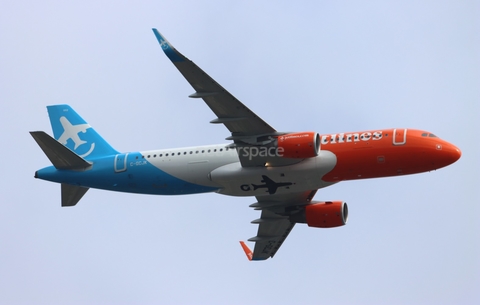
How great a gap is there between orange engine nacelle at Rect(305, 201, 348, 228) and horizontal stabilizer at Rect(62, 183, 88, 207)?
16.6 m

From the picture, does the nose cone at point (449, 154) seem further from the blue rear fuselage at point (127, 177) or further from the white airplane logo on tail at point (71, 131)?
the white airplane logo on tail at point (71, 131)

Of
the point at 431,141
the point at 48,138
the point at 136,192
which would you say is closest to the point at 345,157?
the point at 431,141

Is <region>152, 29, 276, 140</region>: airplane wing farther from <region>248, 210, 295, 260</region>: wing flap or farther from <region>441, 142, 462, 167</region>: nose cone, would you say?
<region>441, 142, 462, 167</region>: nose cone

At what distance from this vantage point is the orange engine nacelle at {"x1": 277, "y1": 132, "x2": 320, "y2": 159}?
48.8m

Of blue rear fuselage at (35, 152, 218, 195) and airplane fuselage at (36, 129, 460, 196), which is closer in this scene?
airplane fuselage at (36, 129, 460, 196)

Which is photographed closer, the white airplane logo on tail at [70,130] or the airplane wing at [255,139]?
the airplane wing at [255,139]

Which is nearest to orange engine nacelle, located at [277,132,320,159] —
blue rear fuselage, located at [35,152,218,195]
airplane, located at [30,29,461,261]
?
airplane, located at [30,29,461,261]

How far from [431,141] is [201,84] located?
49.7ft

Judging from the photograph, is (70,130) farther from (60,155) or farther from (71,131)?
(60,155)

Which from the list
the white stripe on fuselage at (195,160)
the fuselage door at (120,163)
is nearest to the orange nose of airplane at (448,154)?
the white stripe on fuselage at (195,160)

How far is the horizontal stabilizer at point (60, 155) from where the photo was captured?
52.6 m

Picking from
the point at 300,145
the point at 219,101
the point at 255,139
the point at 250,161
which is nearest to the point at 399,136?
the point at 300,145

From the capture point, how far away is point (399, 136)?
49.5m

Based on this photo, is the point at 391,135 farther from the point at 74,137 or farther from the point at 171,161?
the point at 74,137
